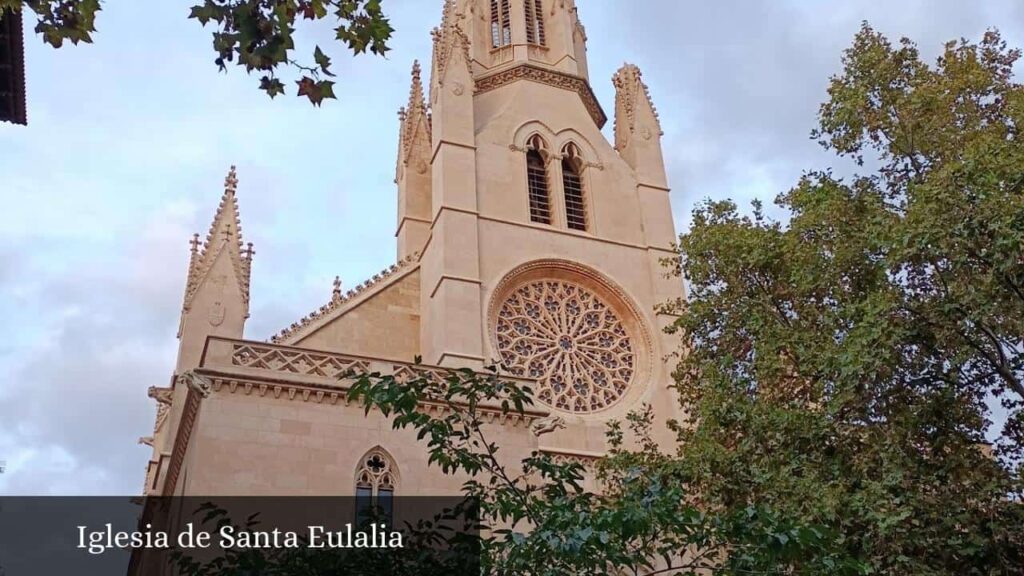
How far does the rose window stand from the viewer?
821 inches

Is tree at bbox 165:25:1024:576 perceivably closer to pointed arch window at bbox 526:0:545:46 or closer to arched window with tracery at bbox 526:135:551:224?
arched window with tracery at bbox 526:135:551:224

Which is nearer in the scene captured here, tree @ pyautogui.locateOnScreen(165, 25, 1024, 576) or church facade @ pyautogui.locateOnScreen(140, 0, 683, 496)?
tree @ pyautogui.locateOnScreen(165, 25, 1024, 576)

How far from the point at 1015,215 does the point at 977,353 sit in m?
1.61

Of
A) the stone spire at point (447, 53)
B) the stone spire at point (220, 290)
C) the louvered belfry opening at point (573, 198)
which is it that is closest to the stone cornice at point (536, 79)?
the stone spire at point (447, 53)

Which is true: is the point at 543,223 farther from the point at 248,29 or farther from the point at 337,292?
the point at 248,29

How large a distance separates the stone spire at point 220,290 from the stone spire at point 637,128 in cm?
1038

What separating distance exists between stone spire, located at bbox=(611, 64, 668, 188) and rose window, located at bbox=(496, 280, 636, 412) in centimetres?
455

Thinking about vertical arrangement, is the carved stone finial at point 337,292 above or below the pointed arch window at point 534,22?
below

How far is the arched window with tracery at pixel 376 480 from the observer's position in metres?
13.5

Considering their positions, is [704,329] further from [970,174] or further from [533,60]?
[533,60]

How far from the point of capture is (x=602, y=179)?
24922 mm

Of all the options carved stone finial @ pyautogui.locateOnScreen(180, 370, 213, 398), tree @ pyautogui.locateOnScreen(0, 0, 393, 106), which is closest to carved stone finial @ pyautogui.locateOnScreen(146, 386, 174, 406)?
carved stone finial @ pyautogui.locateOnScreen(180, 370, 213, 398)

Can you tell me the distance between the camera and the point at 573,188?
24938 millimetres

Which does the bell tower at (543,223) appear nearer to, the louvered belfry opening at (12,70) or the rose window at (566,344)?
the rose window at (566,344)
